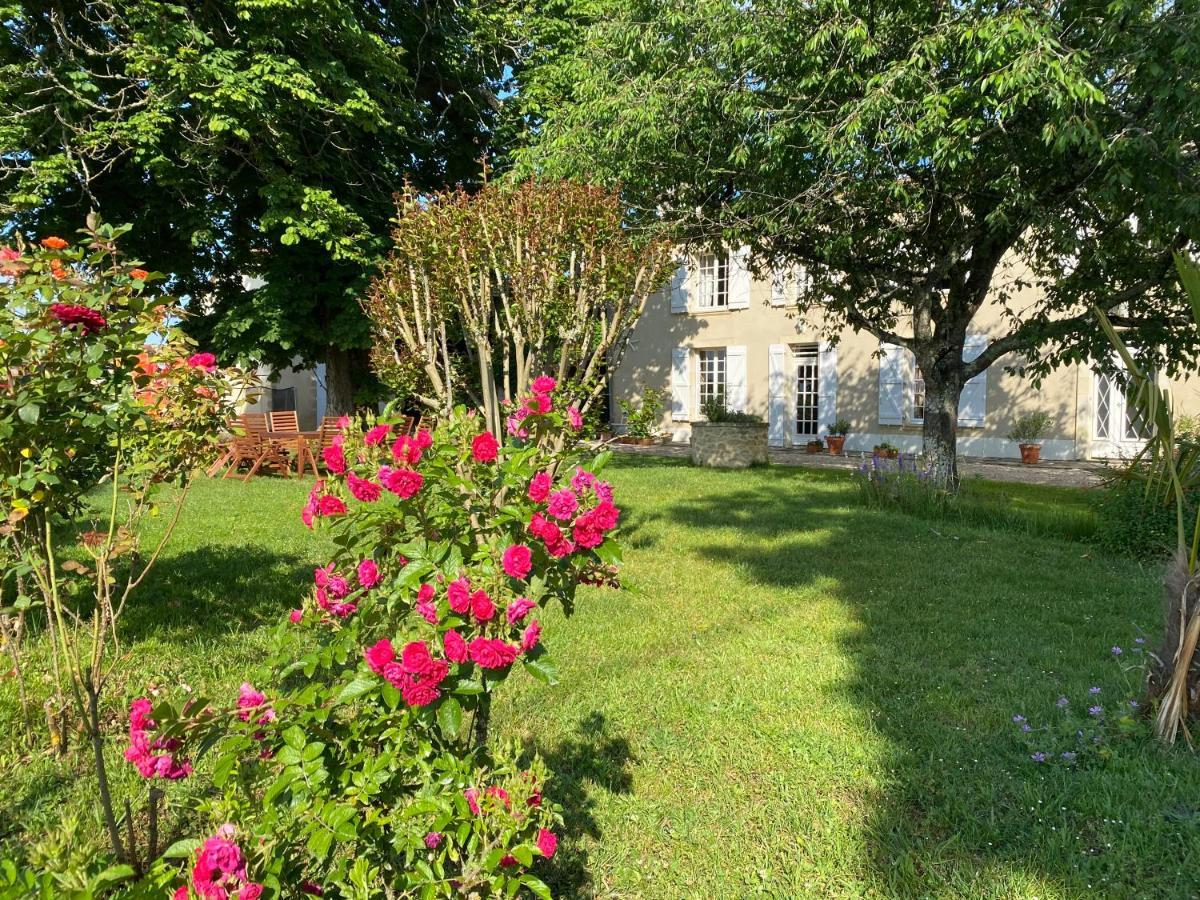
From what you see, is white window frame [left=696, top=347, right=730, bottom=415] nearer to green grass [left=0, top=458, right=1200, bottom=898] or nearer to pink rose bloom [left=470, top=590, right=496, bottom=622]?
green grass [left=0, top=458, right=1200, bottom=898]

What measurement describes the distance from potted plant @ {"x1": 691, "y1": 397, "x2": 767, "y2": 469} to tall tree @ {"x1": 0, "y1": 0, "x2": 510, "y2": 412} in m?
6.20

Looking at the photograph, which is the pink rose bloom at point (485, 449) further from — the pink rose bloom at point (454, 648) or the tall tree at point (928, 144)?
the tall tree at point (928, 144)

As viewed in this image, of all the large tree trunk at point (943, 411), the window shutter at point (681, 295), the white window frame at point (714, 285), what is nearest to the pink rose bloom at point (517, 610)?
the large tree trunk at point (943, 411)

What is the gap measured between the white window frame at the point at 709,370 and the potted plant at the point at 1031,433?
6.57m

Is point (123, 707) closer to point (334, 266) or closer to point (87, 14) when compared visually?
point (334, 266)

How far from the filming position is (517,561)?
1498 mm

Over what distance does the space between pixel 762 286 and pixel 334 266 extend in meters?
9.85

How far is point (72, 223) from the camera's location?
10102 millimetres

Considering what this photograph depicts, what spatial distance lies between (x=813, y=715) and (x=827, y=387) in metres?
14.0

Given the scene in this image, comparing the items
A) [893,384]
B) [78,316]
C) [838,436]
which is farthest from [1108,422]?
[78,316]

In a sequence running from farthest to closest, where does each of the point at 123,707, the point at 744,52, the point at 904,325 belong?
the point at 904,325 → the point at 744,52 → the point at 123,707

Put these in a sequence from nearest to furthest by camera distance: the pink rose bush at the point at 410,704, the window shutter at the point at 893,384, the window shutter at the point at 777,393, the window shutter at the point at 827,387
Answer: the pink rose bush at the point at 410,704 < the window shutter at the point at 893,384 < the window shutter at the point at 827,387 < the window shutter at the point at 777,393

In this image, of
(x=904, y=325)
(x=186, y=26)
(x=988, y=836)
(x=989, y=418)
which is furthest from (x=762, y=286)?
(x=988, y=836)

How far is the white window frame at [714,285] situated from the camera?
57.2 feet
